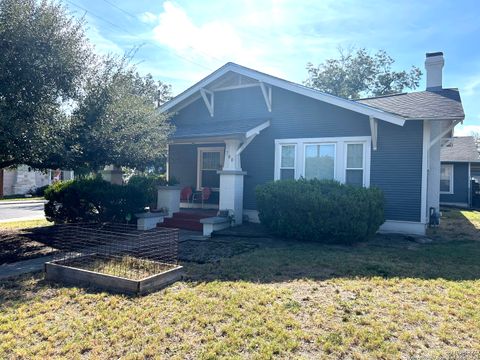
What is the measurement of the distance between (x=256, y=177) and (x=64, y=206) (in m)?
6.32

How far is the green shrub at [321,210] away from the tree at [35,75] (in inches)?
216

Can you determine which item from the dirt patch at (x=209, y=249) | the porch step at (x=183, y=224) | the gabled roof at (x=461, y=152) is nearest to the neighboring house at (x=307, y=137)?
the porch step at (x=183, y=224)

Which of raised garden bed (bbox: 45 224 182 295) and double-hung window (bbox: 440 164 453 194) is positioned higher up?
double-hung window (bbox: 440 164 453 194)

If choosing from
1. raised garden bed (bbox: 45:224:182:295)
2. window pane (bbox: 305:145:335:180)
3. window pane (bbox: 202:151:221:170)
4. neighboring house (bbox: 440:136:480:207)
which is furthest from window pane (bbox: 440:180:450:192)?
raised garden bed (bbox: 45:224:182:295)

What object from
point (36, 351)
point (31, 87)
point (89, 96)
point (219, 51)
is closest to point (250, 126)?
point (89, 96)

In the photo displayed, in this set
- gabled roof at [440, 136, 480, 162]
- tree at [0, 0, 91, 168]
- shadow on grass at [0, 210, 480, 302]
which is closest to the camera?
shadow on grass at [0, 210, 480, 302]

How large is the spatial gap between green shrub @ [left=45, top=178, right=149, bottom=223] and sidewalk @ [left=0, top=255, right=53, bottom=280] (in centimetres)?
344

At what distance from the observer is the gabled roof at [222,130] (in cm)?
1043

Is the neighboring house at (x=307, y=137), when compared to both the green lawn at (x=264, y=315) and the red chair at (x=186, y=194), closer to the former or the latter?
the red chair at (x=186, y=194)

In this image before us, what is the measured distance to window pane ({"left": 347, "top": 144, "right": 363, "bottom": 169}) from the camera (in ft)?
33.4

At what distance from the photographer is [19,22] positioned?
22.0 feet

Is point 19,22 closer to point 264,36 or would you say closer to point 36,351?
point 36,351

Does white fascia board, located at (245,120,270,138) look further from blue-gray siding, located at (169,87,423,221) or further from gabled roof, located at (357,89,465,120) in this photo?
gabled roof, located at (357,89,465,120)

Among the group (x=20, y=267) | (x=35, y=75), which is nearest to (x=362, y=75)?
(x=35, y=75)
